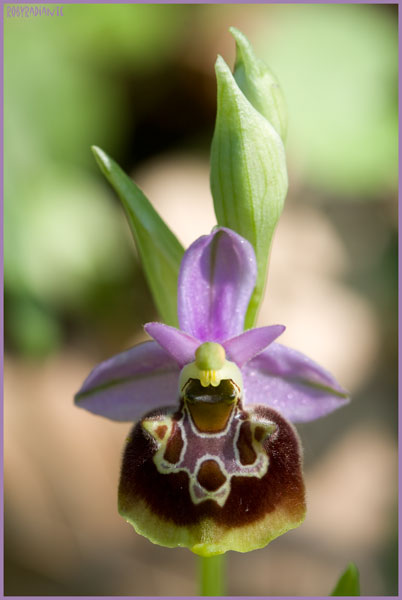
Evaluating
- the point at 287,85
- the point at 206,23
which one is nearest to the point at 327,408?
the point at 287,85

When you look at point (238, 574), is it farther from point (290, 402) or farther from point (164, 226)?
point (164, 226)

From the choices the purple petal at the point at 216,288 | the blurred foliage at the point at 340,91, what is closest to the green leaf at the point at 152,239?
the purple petal at the point at 216,288

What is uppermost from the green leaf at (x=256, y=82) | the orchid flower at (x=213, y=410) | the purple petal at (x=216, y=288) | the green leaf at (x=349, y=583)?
the green leaf at (x=256, y=82)

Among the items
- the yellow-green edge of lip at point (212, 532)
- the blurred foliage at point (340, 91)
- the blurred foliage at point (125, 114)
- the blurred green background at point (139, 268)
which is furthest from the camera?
the blurred foliage at point (340, 91)

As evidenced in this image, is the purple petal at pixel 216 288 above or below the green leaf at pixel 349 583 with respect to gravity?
above

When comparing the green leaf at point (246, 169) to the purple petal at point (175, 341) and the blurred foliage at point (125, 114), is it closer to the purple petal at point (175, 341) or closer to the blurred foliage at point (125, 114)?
the purple petal at point (175, 341)

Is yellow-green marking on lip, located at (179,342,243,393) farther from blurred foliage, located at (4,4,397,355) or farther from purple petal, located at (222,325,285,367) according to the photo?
blurred foliage, located at (4,4,397,355)

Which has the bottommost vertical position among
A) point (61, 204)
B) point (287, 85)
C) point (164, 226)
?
point (164, 226)
